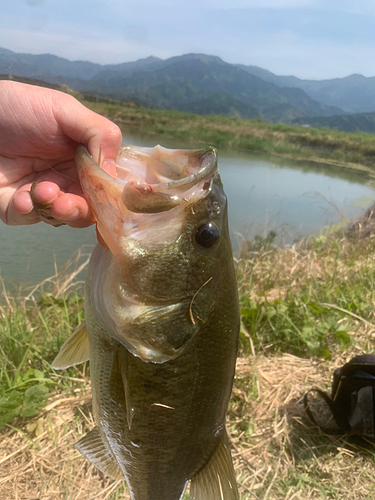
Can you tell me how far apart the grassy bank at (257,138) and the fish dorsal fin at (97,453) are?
94.2ft

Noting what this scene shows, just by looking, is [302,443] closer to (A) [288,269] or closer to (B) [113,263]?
(B) [113,263]

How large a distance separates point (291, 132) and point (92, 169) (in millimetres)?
42339

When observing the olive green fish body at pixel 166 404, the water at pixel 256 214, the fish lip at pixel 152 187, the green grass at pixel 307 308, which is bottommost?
the water at pixel 256 214

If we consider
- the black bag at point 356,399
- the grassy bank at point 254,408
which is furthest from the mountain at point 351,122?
the black bag at point 356,399

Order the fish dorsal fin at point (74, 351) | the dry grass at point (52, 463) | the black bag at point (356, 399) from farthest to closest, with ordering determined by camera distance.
Answer: the black bag at point (356, 399), the dry grass at point (52, 463), the fish dorsal fin at point (74, 351)

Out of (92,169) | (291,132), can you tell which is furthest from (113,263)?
(291,132)

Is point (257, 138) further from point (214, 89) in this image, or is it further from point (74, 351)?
point (214, 89)

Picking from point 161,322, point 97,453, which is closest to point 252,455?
point 97,453

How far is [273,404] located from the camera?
302 cm

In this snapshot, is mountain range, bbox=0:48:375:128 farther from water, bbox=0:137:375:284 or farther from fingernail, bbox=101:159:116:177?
fingernail, bbox=101:159:116:177

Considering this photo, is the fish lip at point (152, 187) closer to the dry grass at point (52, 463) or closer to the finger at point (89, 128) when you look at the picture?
the finger at point (89, 128)

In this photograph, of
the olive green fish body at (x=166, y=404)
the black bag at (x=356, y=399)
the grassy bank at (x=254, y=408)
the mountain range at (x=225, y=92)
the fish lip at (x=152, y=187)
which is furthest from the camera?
the mountain range at (x=225, y=92)

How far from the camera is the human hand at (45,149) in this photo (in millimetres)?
1453

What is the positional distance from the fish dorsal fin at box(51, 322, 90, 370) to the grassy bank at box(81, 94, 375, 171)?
2862 centimetres
